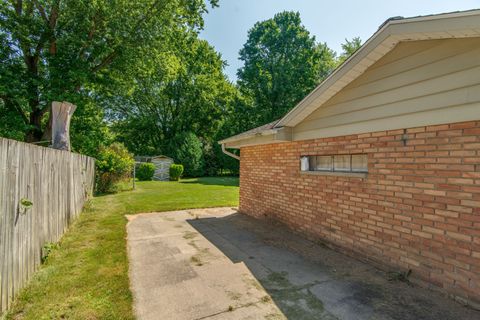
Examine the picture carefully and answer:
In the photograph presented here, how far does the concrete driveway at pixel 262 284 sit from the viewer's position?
9.37 feet

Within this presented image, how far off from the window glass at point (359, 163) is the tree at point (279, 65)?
21.4 meters

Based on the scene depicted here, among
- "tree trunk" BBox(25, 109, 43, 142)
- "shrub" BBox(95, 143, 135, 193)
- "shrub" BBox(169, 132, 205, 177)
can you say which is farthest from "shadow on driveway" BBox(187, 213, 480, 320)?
"shrub" BBox(169, 132, 205, 177)

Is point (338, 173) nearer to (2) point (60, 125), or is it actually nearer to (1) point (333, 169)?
(1) point (333, 169)

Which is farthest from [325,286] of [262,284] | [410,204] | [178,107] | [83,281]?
[178,107]

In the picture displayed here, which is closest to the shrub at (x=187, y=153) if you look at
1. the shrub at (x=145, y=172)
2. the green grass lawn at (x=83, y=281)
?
the shrub at (x=145, y=172)

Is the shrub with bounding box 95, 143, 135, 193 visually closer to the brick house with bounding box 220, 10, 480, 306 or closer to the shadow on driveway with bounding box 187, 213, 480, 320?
the shadow on driveway with bounding box 187, 213, 480, 320

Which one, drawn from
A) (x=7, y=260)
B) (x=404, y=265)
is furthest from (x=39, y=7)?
(x=404, y=265)

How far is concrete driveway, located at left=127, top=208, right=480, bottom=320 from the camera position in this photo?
9.37 feet

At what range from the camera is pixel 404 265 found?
3.61 m

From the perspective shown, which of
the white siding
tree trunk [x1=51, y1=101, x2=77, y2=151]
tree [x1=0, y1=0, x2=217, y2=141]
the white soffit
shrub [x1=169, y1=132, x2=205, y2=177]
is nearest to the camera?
the white soffit

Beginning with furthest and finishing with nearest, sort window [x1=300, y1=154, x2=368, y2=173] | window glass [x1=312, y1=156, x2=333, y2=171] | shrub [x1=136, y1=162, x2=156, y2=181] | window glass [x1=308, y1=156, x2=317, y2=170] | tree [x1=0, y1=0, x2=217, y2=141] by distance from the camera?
shrub [x1=136, y1=162, x2=156, y2=181], tree [x1=0, y1=0, x2=217, y2=141], window glass [x1=308, y1=156, x2=317, y2=170], window glass [x1=312, y1=156, x2=333, y2=171], window [x1=300, y1=154, x2=368, y2=173]

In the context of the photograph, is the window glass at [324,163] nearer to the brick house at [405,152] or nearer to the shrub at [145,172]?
the brick house at [405,152]

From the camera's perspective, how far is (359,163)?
4465 mm

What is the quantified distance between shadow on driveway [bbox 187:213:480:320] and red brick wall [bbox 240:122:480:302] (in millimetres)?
288
